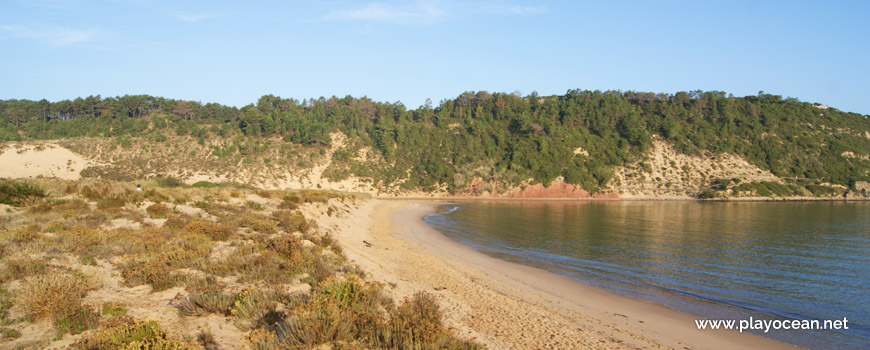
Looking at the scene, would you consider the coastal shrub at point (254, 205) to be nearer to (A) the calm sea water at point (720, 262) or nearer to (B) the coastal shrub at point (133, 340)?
(A) the calm sea water at point (720, 262)

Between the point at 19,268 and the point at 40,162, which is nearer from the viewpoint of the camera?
the point at 19,268

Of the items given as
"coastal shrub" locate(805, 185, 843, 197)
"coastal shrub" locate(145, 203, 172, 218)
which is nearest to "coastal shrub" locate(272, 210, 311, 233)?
"coastal shrub" locate(145, 203, 172, 218)

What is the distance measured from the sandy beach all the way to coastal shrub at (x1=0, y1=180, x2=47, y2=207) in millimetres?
16045

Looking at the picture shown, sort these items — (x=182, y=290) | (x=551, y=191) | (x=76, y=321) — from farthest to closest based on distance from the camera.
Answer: (x=551, y=191), (x=182, y=290), (x=76, y=321)

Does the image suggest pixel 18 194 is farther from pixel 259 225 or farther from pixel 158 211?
pixel 259 225

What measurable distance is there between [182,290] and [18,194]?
18227 millimetres

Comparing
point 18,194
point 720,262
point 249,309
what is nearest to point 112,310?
point 249,309

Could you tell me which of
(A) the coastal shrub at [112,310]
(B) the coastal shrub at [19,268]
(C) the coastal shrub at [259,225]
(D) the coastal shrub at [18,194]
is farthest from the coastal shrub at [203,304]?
(D) the coastal shrub at [18,194]

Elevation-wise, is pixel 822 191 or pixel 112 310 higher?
pixel 112 310

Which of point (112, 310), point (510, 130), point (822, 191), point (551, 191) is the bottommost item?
point (551, 191)

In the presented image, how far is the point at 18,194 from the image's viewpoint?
21641mm

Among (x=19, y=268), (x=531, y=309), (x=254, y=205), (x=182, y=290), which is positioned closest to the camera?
(x=19, y=268)

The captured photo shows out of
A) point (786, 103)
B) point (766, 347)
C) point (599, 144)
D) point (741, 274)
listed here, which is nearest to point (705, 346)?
point (766, 347)

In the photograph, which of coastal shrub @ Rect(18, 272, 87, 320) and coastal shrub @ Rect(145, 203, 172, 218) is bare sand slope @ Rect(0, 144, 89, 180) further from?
coastal shrub @ Rect(18, 272, 87, 320)
